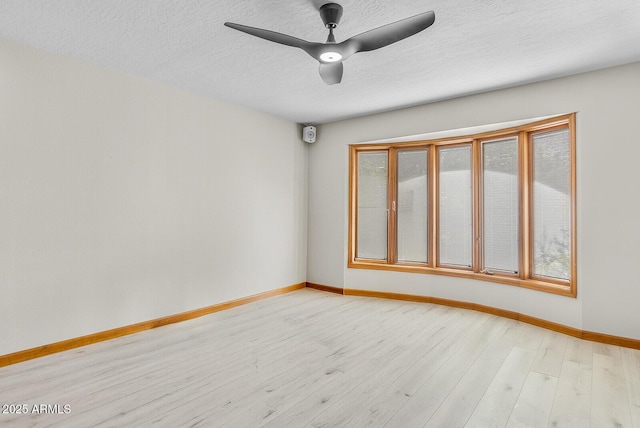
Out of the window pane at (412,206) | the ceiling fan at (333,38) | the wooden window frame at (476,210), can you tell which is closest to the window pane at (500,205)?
the wooden window frame at (476,210)

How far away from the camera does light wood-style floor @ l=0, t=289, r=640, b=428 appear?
2018mm

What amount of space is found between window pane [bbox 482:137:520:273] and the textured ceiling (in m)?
0.86

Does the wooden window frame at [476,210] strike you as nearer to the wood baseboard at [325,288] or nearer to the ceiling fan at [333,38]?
the wood baseboard at [325,288]

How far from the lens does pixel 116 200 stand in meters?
3.31

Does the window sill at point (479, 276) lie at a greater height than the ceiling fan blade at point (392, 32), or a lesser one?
lesser

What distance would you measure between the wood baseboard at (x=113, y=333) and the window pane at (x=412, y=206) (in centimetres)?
209

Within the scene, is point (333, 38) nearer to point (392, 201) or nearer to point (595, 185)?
point (595, 185)

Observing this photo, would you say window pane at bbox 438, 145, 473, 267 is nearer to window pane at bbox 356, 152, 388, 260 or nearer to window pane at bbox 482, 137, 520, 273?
window pane at bbox 482, 137, 520, 273

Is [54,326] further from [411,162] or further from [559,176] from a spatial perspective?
[559,176]

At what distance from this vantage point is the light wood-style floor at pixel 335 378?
2018 mm

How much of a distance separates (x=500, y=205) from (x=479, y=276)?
2.93 feet

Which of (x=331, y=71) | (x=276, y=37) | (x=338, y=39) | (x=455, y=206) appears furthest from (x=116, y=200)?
(x=455, y=206)

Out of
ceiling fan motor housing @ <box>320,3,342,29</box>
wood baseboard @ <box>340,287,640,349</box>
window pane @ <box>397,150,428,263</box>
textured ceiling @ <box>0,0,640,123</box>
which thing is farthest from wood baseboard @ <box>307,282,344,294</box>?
ceiling fan motor housing @ <box>320,3,342,29</box>

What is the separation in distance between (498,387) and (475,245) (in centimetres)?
230
